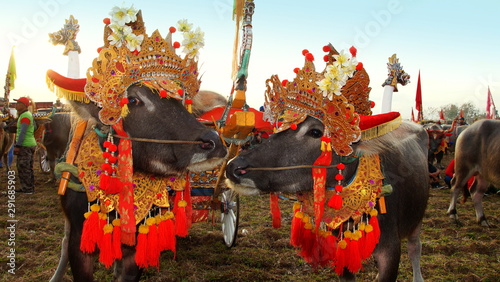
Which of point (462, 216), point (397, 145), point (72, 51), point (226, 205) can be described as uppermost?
point (72, 51)

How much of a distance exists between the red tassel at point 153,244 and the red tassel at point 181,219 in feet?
0.61

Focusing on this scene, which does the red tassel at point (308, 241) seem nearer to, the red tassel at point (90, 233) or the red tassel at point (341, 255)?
the red tassel at point (341, 255)

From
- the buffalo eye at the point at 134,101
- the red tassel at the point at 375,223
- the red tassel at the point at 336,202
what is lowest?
the red tassel at the point at 375,223

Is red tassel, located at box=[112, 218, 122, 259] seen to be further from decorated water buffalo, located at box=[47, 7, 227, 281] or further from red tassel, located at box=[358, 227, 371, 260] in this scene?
red tassel, located at box=[358, 227, 371, 260]

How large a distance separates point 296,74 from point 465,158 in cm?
605

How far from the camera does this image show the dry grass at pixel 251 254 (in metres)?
4.30

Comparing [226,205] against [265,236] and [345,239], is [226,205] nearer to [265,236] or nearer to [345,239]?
[265,236]

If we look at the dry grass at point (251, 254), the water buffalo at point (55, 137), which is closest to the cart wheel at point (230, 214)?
the dry grass at point (251, 254)

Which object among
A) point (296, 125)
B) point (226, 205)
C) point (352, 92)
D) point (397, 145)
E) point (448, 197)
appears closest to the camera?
point (296, 125)

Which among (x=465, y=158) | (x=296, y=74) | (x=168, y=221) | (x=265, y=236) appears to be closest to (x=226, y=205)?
(x=265, y=236)

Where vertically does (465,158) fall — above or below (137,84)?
below

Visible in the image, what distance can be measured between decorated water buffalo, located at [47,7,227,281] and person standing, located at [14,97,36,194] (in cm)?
665

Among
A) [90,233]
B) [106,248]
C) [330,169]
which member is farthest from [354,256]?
[90,233]

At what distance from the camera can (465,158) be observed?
24.2ft
